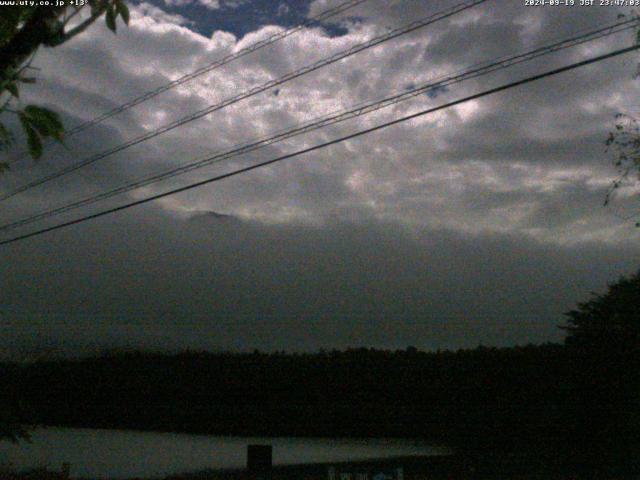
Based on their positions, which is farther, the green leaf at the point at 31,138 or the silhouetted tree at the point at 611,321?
the silhouetted tree at the point at 611,321

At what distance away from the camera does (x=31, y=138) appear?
386 centimetres

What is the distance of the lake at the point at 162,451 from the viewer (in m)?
19.2

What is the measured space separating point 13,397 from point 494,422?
13.0m

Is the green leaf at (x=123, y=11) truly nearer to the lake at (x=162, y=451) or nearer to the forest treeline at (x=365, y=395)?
the forest treeline at (x=365, y=395)

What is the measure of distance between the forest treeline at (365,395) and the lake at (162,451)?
3.74 ft

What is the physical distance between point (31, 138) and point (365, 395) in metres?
22.3

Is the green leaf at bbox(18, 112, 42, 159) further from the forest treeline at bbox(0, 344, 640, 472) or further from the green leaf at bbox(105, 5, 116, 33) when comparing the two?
the forest treeline at bbox(0, 344, 640, 472)

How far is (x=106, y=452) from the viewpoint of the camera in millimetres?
21672

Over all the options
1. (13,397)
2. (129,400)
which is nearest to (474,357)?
(13,397)

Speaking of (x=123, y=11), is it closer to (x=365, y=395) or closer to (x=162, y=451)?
(x=162, y=451)

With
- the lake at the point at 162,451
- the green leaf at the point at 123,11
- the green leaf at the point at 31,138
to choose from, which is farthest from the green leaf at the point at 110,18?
the lake at the point at 162,451

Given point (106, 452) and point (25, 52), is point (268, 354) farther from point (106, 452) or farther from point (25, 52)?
point (25, 52)

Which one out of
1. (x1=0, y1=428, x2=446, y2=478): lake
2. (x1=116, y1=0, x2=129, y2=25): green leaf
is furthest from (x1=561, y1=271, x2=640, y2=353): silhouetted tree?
(x1=116, y1=0, x2=129, y2=25): green leaf

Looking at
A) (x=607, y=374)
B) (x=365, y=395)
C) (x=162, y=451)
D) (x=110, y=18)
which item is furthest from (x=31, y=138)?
(x=365, y=395)
